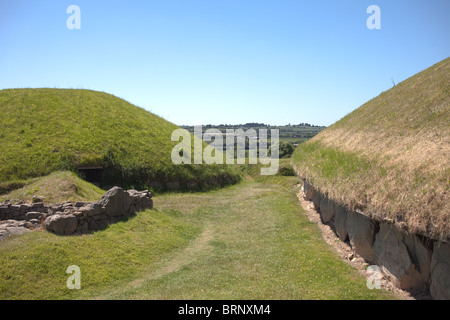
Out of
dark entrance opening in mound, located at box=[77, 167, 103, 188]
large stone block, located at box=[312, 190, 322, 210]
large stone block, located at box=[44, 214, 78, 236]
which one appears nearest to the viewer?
large stone block, located at box=[44, 214, 78, 236]

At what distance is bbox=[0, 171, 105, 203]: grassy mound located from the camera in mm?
16047

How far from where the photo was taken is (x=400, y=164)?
9.90 meters

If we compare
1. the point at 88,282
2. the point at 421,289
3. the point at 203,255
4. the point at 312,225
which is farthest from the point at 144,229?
the point at 421,289

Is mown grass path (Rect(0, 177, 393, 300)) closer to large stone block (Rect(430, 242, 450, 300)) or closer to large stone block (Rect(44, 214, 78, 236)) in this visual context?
large stone block (Rect(44, 214, 78, 236))

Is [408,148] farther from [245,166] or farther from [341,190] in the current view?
[245,166]

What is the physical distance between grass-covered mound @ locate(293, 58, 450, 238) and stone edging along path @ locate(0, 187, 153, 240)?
28.2 ft

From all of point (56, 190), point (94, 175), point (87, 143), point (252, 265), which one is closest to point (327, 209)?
point (252, 265)

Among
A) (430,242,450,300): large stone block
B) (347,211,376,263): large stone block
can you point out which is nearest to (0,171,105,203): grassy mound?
(347,211,376,263): large stone block

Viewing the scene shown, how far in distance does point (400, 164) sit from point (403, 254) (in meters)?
2.69

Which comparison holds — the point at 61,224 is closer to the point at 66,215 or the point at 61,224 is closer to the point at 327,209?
the point at 66,215

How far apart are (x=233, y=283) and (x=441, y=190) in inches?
230

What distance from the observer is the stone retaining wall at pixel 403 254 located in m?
7.42

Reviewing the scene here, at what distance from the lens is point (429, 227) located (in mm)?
7230

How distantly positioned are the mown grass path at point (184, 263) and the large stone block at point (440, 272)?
1.24 m
